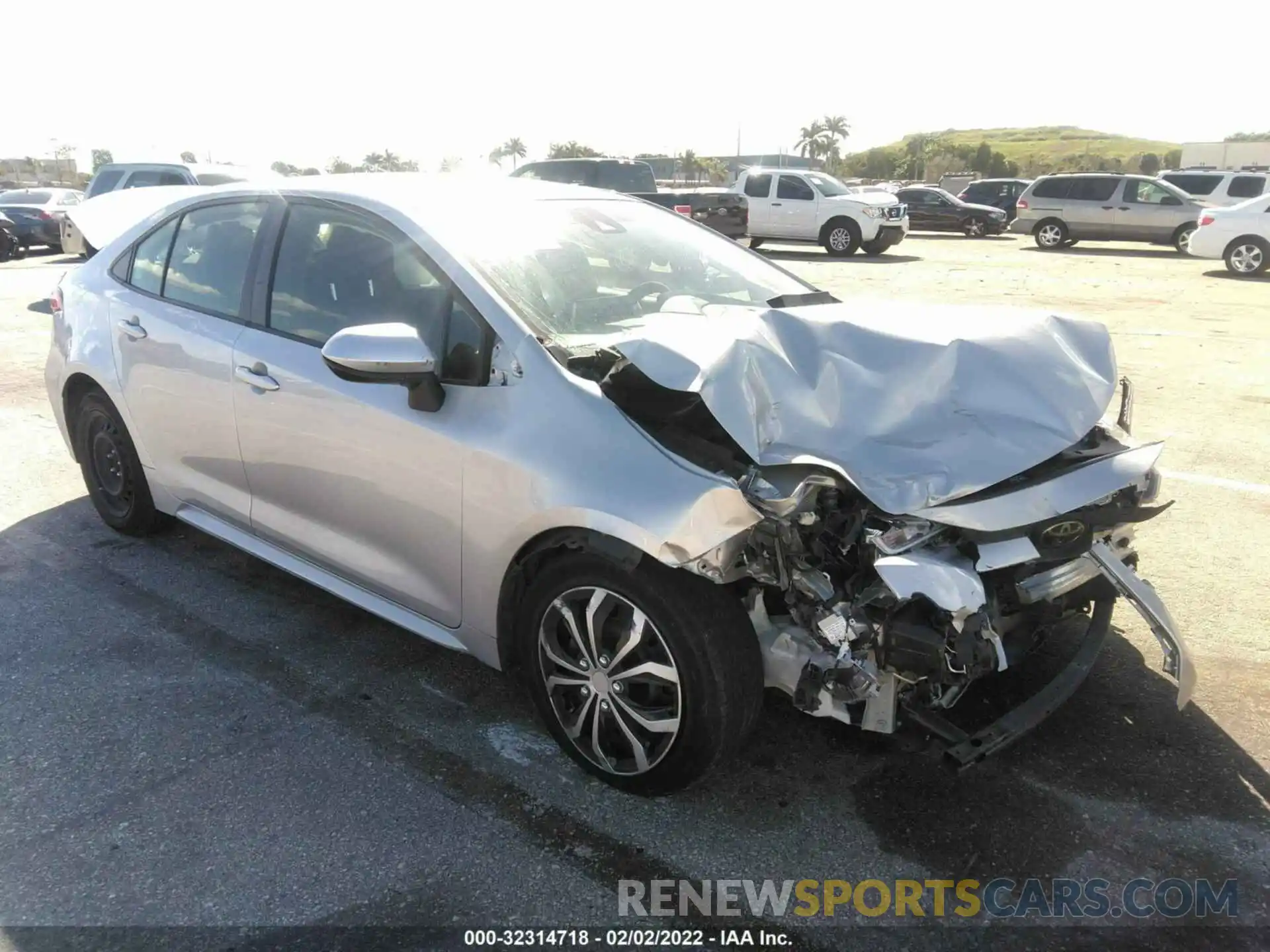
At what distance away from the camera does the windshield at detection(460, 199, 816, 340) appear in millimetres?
3105

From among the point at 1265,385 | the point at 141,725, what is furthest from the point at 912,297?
the point at 141,725

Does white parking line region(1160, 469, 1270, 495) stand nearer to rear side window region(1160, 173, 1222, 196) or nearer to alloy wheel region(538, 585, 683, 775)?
alloy wheel region(538, 585, 683, 775)

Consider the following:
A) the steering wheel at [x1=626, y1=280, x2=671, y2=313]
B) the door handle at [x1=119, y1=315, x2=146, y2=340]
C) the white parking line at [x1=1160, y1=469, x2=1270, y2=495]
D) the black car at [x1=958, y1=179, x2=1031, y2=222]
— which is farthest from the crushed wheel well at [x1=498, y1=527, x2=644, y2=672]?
the black car at [x1=958, y1=179, x2=1031, y2=222]

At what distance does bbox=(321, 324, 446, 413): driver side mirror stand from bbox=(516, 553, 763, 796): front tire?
721 millimetres

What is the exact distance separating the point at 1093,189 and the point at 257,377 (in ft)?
78.3

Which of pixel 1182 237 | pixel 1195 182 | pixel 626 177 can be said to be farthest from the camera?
pixel 1195 182

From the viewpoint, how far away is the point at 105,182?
1591 centimetres

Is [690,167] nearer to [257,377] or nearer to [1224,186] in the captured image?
[1224,186]

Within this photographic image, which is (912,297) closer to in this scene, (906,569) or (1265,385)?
(1265,385)

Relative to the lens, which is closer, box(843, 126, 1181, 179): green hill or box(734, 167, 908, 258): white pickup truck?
box(734, 167, 908, 258): white pickup truck

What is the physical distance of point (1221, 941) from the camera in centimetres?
230

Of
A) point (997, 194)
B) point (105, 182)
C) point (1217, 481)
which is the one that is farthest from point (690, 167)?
point (1217, 481)

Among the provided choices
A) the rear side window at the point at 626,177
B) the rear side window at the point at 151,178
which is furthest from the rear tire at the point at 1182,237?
the rear side window at the point at 151,178

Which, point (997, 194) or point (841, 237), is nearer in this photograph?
point (841, 237)
